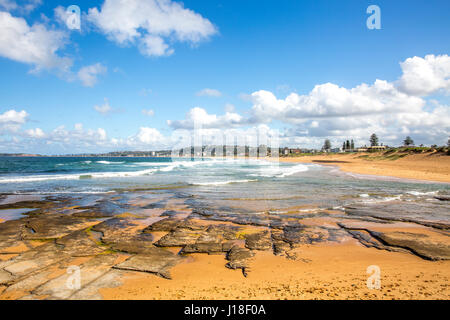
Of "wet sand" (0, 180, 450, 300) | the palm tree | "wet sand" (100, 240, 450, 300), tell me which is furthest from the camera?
the palm tree

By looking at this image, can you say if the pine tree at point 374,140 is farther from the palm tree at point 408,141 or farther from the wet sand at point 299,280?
the wet sand at point 299,280

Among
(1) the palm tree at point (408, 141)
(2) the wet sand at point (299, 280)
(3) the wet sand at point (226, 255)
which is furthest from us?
(1) the palm tree at point (408, 141)

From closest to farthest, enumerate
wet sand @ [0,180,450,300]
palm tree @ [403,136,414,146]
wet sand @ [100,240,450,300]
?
wet sand @ [100,240,450,300], wet sand @ [0,180,450,300], palm tree @ [403,136,414,146]

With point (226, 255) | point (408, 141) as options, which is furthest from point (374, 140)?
point (226, 255)

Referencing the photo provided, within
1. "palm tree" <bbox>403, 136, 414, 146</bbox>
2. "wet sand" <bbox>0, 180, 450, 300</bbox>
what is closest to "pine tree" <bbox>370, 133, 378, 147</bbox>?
"palm tree" <bbox>403, 136, 414, 146</bbox>

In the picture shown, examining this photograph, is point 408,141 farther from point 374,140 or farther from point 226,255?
point 226,255

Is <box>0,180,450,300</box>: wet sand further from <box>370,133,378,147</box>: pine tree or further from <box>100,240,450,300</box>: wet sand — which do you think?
<box>370,133,378,147</box>: pine tree

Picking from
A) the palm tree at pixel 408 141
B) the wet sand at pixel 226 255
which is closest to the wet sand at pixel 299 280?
the wet sand at pixel 226 255

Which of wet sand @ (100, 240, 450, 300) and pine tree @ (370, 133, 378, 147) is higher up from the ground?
pine tree @ (370, 133, 378, 147)

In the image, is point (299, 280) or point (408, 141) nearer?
point (299, 280)

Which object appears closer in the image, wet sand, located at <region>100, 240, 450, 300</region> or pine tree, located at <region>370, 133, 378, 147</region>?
Result: wet sand, located at <region>100, 240, 450, 300</region>
